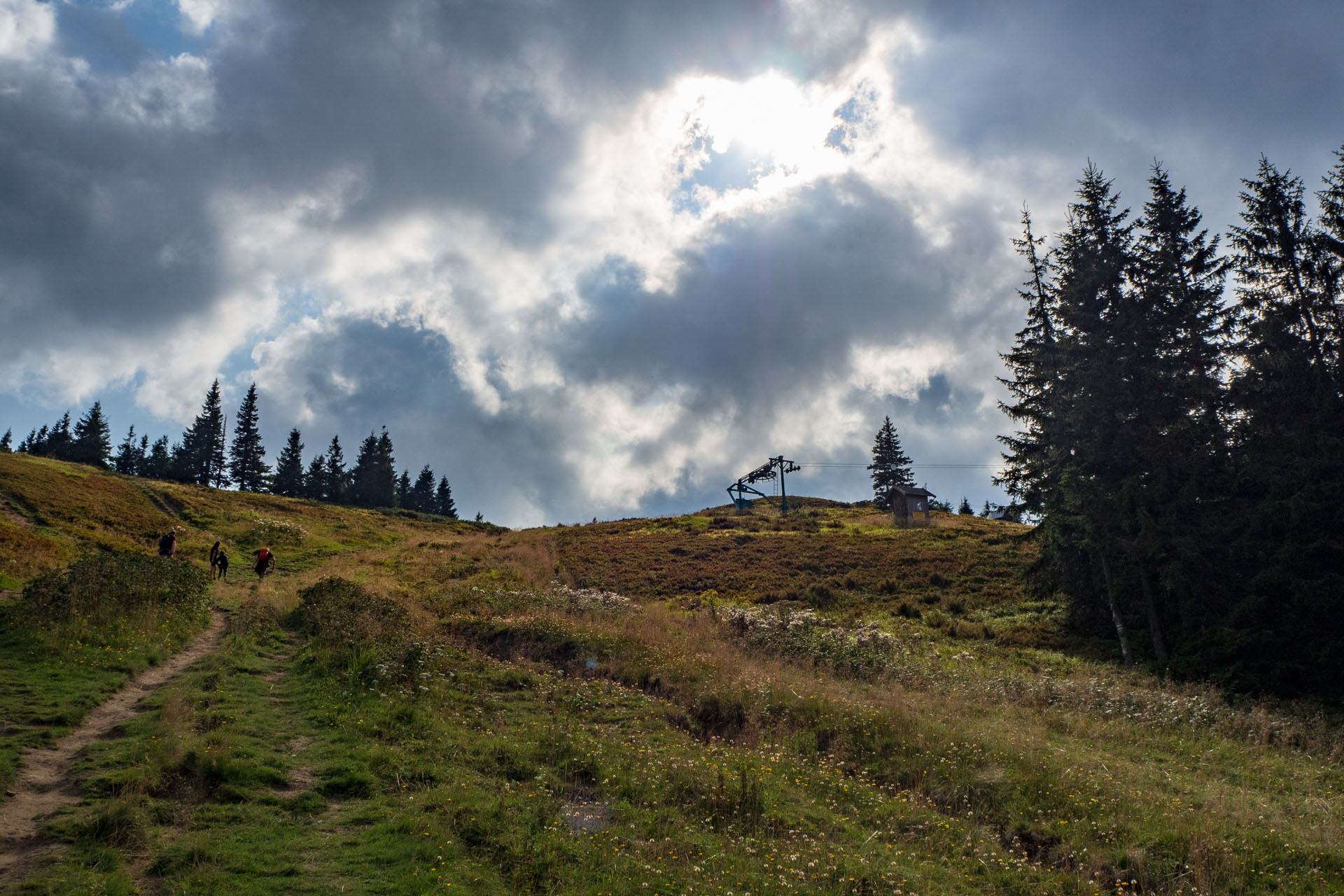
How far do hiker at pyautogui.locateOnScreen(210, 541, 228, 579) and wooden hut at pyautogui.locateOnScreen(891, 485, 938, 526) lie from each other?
169ft

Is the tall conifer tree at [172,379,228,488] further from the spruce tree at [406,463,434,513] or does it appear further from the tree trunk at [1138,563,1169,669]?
the tree trunk at [1138,563,1169,669]

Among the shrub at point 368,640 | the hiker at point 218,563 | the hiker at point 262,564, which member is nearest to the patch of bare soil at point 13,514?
the hiker at point 218,563

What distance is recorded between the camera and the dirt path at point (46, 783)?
621 cm

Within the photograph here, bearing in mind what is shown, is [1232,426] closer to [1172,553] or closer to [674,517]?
[1172,553]

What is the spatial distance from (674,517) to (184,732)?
6542 centimetres

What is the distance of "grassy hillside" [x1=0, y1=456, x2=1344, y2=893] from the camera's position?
7039mm

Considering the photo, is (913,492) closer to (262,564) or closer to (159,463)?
(262,564)

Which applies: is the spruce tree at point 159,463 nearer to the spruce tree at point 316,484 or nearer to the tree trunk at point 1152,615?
the spruce tree at point 316,484

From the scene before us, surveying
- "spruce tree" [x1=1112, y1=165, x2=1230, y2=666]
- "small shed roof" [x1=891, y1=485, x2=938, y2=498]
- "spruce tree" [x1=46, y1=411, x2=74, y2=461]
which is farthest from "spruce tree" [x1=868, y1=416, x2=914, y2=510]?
"spruce tree" [x1=46, y1=411, x2=74, y2=461]

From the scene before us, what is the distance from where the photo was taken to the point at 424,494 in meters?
111

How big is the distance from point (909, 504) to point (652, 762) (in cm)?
5665

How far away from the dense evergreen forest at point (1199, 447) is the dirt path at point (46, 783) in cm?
2463

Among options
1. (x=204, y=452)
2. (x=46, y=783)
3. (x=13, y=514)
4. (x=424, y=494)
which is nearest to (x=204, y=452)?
(x=204, y=452)

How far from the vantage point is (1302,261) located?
21.3 meters
